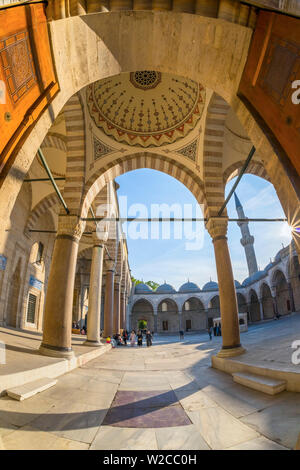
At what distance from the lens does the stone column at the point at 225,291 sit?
5.67 meters

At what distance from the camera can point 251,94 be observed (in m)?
2.79

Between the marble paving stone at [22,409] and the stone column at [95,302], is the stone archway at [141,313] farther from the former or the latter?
the marble paving stone at [22,409]

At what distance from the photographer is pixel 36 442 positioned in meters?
1.85

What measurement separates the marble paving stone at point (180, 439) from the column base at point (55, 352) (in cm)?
393

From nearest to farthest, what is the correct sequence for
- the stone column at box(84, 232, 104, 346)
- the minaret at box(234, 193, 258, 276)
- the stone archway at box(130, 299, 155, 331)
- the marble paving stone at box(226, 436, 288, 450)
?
the marble paving stone at box(226, 436, 288, 450) < the stone column at box(84, 232, 104, 346) < the minaret at box(234, 193, 258, 276) < the stone archway at box(130, 299, 155, 331)

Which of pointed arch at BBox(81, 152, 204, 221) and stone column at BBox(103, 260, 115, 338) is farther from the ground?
pointed arch at BBox(81, 152, 204, 221)

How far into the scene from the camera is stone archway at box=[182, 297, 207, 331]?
3183cm

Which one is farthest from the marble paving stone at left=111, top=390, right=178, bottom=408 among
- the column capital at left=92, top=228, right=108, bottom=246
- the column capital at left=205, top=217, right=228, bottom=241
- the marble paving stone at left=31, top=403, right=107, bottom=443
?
the column capital at left=92, top=228, right=108, bottom=246

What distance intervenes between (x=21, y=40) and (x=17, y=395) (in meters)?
3.83

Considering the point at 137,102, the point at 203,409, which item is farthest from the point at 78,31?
the point at 137,102

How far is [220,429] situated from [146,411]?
0.93m

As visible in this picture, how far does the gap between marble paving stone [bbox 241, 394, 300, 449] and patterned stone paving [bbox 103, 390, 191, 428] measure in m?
0.66

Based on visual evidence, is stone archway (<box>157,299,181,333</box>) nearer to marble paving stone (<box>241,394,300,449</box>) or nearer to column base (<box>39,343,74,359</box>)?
column base (<box>39,343,74,359</box>)

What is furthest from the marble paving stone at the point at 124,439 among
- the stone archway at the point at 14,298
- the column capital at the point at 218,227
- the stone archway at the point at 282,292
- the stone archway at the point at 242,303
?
the stone archway at the point at 242,303
